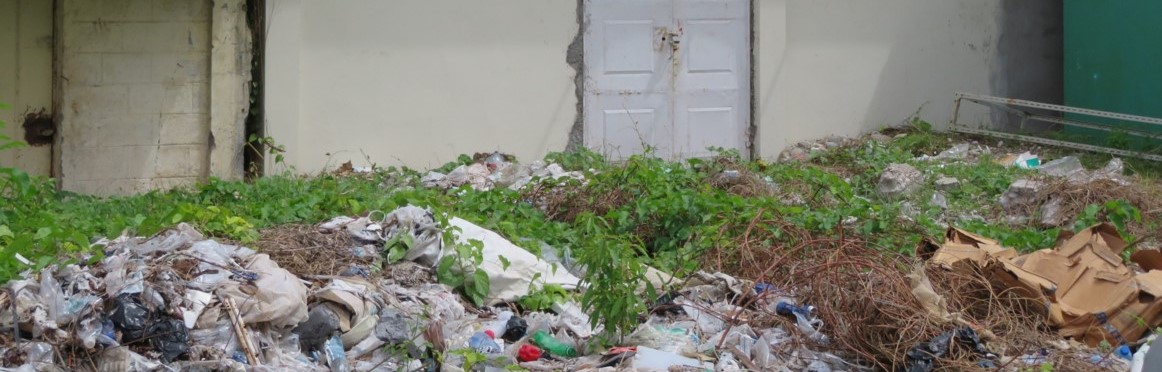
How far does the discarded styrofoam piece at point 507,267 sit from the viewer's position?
6.20 metres

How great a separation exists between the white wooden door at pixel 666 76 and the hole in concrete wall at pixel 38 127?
14.5 feet

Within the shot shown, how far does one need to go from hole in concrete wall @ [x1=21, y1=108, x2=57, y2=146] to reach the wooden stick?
5.48m

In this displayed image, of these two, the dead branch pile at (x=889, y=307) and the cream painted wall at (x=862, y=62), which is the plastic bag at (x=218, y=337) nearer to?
the dead branch pile at (x=889, y=307)

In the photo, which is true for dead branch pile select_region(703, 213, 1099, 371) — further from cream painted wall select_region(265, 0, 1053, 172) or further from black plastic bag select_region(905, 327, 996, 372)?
cream painted wall select_region(265, 0, 1053, 172)

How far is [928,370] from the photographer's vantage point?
509 cm

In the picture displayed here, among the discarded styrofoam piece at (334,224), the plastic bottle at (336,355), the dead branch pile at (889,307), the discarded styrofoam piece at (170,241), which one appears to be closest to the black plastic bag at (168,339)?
the plastic bottle at (336,355)

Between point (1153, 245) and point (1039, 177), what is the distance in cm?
171

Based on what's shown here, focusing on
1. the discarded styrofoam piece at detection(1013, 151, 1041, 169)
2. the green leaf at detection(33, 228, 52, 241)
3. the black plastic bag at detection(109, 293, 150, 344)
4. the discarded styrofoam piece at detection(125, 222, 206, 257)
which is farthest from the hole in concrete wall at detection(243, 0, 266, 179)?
the discarded styrofoam piece at detection(1013, 151, 1041, 169)

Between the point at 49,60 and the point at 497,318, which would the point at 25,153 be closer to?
the point at 49,60

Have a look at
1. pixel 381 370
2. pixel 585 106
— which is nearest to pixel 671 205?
pixel 381 370

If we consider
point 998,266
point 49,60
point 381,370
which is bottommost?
point 381,370

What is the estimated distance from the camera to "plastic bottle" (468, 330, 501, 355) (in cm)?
542

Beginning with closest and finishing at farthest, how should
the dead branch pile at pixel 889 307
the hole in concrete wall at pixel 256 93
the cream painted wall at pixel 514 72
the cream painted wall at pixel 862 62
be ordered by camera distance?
the dead branch pile at pixel 889 307 → the hole in concrete wall at pixel 256 93 → the cream painted wall at pixel 514 72 → the cream painted wall at pixel 862 62

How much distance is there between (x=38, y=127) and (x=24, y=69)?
46 cm
